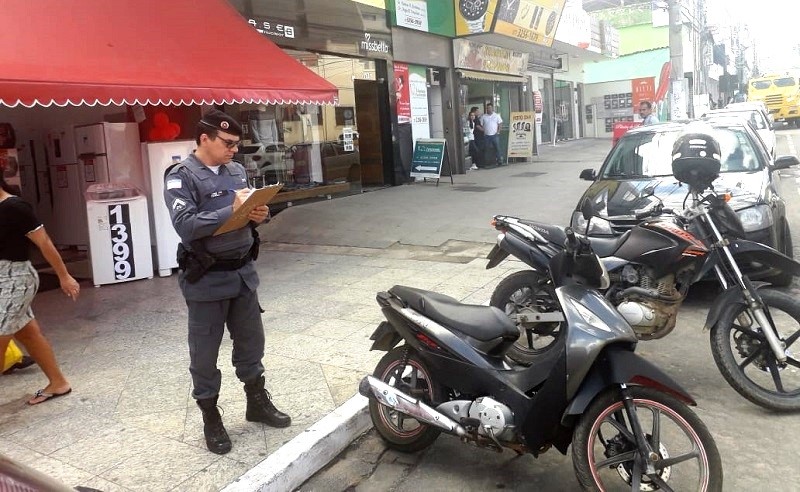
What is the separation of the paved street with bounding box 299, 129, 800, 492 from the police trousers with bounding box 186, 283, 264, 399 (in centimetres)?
77

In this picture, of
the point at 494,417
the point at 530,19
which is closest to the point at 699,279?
the point at 494,417

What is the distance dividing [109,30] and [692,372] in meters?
6.40

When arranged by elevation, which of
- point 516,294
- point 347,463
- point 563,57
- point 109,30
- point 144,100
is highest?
point 563,57

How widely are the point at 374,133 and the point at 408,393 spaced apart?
11765mm

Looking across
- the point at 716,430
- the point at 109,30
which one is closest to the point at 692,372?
the point at 716,430

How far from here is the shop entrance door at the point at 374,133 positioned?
14.7 metres

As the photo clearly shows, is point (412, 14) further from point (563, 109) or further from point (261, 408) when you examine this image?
point (563, 109)

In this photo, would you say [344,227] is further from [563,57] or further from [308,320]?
[563,57]

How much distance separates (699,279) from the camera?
4.57 meters

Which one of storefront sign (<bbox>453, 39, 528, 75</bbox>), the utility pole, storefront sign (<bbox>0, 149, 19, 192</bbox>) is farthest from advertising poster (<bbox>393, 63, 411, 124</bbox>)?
the utility pole

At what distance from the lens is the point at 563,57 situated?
28.4 m

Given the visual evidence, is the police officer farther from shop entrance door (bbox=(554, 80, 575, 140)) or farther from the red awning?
shop entrance door (bbox=(554, 80, 575, 140))

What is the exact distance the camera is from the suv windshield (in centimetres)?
740

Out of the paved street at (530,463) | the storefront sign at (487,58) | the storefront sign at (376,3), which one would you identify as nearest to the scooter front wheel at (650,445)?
the paved street at (530,463)
